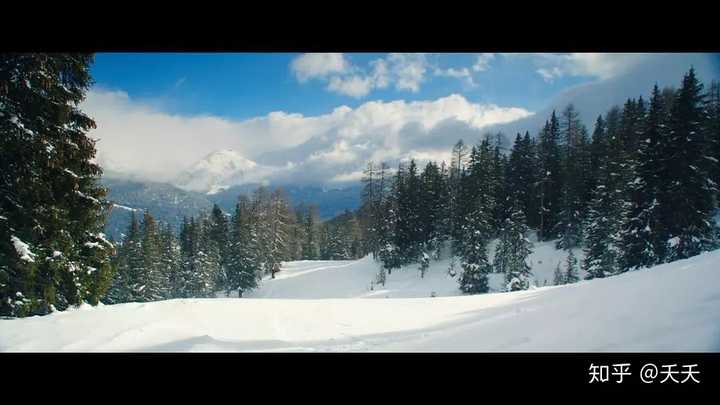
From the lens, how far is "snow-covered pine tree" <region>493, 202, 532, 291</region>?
93.6ft

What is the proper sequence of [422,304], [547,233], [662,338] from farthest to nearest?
1. [547,233]
2. [422,304]
3. [662,338]

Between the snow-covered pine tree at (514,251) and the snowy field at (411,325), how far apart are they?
23466 millimetres

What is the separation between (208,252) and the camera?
144 ft

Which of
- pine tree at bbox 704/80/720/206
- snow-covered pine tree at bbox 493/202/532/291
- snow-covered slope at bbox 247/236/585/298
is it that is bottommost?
snow-covered slope at bbox 247/236/585/298

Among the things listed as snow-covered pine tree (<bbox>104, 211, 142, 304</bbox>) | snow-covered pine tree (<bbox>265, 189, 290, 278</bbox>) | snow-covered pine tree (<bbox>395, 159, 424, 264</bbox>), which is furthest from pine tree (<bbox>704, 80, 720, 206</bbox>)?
snow-covered pine tree (<bbox>104, 211, 142, 304</bbox>)

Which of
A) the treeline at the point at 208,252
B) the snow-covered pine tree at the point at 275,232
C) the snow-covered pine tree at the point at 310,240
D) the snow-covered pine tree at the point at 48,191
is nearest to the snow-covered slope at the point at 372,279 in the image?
the snow-covered pine tree at the point at 275,232

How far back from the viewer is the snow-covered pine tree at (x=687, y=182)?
18031 mm

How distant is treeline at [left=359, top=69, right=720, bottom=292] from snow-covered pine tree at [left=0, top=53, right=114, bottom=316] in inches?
1106

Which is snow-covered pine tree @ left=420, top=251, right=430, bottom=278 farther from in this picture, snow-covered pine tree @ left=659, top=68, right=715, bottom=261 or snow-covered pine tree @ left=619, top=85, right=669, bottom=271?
snow-covered pine tree @ left=659, top=68, right=715, bottom=261
